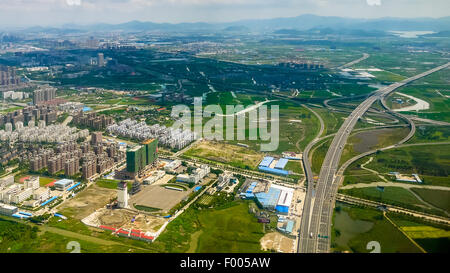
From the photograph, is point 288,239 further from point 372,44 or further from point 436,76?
point 372,44

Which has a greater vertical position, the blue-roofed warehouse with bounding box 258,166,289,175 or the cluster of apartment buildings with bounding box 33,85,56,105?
the cluster of apartment buildings with bounding box 33,85,56,105

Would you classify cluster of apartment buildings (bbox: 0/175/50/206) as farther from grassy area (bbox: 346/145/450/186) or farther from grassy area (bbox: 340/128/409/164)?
grassy area (bbox: 340/128/409/164)

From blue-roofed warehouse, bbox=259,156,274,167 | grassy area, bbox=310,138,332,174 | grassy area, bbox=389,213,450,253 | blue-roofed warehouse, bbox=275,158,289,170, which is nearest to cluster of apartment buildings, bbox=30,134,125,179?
blue-roofed warehouse, bbox=259,156,274,167

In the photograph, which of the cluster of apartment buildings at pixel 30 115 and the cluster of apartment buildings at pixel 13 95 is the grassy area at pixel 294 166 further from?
the cluster of apartment buildings at pixel 13 95

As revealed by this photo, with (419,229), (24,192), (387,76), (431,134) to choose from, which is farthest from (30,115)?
(387,76)

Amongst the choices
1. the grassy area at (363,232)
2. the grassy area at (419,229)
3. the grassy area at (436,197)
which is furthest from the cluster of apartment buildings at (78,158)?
the grassy area at (436,197)

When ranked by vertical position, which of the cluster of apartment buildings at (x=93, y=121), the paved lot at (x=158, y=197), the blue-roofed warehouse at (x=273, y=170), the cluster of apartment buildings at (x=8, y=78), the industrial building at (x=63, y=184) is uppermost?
the cluster of apartment buildings at (x=8, y=78)
